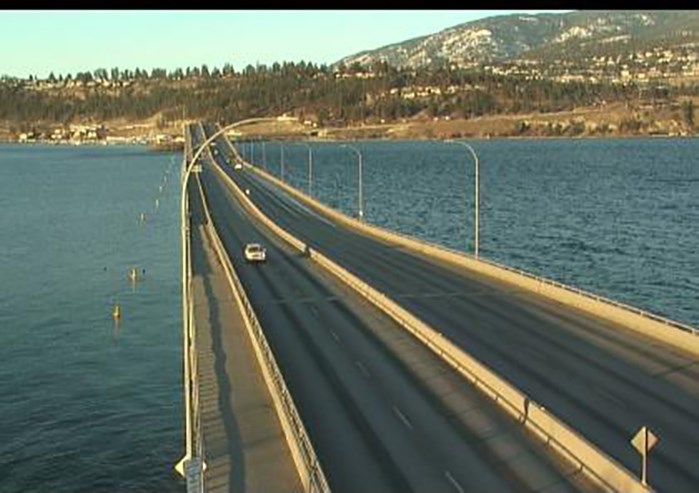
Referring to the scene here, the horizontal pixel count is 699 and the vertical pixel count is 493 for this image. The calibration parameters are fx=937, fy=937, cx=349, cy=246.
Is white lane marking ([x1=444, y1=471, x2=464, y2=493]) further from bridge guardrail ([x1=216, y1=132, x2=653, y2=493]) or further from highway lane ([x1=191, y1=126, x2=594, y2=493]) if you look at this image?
bridge guardrail ([x1=216, y1=132, x2=653, y2=493])

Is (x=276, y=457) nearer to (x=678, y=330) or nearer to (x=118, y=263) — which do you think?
(x=678, y=330)

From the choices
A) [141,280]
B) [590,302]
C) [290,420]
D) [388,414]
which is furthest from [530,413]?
[141,280]

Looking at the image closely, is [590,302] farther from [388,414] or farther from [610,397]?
[388,414]

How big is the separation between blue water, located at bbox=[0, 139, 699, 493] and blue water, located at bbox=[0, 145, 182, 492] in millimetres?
114

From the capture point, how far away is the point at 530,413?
1124 inches

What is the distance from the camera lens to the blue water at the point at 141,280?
4312cm

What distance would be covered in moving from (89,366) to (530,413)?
3500 centimetres

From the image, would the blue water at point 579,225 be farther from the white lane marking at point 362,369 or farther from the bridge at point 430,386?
the white lane marking at point 362,369

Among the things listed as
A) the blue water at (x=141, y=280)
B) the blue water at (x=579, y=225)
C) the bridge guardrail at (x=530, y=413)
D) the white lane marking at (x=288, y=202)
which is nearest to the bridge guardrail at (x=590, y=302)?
the bridge guardrail at (x=530, y=413)

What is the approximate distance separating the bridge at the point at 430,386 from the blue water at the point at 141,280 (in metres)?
6.17

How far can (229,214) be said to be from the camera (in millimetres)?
112562

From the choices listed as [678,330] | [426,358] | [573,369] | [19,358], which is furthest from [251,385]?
[19,358]

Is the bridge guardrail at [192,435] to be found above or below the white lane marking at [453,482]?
above

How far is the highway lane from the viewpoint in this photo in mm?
24422
